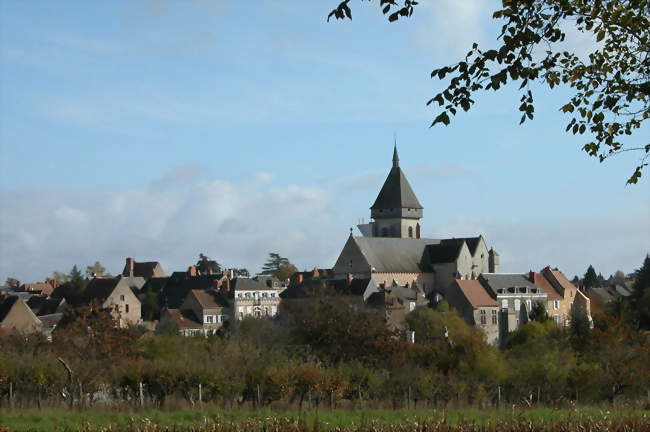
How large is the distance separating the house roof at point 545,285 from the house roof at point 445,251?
43.7ft

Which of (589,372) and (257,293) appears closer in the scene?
(589,372)

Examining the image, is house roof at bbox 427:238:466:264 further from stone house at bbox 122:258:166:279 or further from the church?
stone house at bbox 122:258:166:279

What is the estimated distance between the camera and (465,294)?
77688mm

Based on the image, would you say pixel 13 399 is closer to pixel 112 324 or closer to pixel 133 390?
pixel 133 390

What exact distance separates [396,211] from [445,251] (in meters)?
11.6

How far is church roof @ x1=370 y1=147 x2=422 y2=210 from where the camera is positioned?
11069cm

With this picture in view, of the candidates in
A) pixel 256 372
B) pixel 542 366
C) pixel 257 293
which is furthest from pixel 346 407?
pixel 257 293

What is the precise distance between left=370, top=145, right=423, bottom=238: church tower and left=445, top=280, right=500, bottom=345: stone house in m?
30.7

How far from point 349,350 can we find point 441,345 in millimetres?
4232

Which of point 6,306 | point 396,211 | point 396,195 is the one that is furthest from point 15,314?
point 396,195

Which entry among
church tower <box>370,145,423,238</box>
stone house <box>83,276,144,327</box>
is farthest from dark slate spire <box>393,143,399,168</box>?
stone house <box>83,276,144,327</box>

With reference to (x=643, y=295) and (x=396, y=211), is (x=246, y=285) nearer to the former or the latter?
(x=396, y=211)

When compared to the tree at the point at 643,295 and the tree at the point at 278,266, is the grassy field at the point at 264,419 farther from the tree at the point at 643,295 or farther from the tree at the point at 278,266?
the tree at the point at 278,266

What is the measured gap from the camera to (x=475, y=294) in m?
78.0
